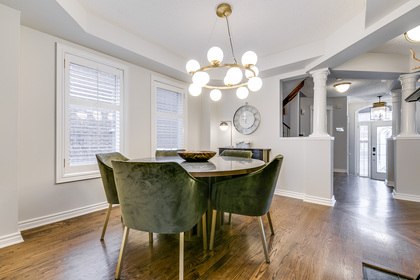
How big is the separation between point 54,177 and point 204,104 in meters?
3.20

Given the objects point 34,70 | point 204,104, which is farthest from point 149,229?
point 204,104

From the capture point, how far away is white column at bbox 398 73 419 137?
336 cm

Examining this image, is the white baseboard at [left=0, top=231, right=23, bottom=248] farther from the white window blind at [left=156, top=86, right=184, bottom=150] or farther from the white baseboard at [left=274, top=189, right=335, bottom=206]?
the white baseboard at [left=274, top=189, right=335, bottom=206]

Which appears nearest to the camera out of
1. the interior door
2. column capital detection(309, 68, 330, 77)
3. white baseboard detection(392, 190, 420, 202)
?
column capital detection(309, 68, 330, 77)

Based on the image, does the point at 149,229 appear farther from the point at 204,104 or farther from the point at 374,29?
the point at 204,104

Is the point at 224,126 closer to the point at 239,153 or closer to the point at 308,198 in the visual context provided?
the point at 239,153

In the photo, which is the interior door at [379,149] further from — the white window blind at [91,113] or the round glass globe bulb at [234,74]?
the white window blind at [91,113]

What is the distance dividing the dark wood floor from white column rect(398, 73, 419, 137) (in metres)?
1.76

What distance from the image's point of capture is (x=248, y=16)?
234cm

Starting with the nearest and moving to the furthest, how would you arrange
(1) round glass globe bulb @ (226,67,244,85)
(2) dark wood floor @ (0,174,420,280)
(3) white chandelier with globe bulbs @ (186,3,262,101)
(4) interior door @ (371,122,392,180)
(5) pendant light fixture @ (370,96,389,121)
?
(2) dark wood floor @ (0,174,420,280), (3) white chandelier with globe bulbs @ (186,3,262,101), (1) round glass globe bulb @ (226,67,244,85), (5) pendant light fixture @ (370,96,389,121), (4) interior door @ (371,122,392,180)

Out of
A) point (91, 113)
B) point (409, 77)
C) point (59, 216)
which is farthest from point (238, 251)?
point (409, 77)

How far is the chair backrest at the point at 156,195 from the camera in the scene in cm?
117

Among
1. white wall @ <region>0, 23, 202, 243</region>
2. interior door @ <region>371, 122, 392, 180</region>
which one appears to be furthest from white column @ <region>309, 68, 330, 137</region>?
interior door @ <region>371, 122, 392, 180</region>

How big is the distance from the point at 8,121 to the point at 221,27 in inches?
104
